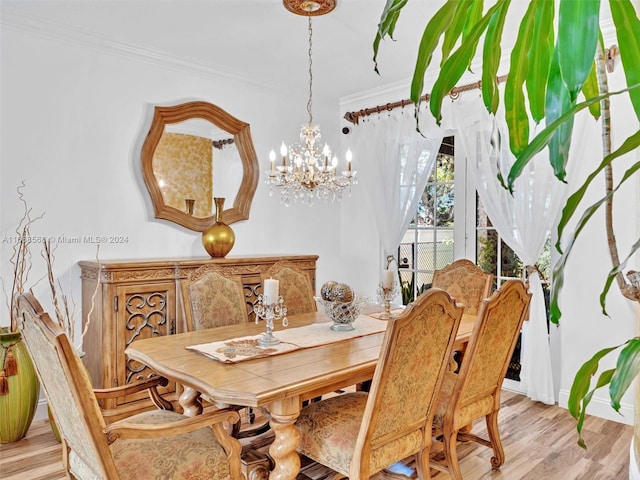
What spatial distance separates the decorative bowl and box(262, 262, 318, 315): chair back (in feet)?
2.13

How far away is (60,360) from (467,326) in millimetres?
2034

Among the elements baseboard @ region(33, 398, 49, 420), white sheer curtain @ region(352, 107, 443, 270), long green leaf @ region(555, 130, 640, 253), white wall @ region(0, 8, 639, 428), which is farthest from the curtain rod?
baseboard @ region(33, 398, 49, 420)

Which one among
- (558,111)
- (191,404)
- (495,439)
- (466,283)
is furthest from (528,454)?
(558,111)

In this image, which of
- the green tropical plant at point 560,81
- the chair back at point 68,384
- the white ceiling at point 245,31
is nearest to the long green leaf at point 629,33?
the green tropical plant at point 560,81

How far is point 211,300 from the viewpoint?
2.76 metres

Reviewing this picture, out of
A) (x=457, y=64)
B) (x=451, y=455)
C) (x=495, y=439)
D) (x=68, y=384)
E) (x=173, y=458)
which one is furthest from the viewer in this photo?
(x=495, y=439)

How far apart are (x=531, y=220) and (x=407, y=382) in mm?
2161

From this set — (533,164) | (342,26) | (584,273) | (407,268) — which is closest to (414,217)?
(407,268)

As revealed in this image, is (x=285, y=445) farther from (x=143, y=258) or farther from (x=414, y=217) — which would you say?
(x=414, y=217)

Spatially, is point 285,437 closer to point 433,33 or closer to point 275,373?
point 275,373

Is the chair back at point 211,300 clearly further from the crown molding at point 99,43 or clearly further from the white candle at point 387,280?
the crown molding at point 99,43

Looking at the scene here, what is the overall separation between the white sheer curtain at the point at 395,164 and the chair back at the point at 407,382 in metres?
2.57

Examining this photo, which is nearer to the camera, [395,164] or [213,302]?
[213,302]

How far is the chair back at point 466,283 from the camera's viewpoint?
3.05 metres
